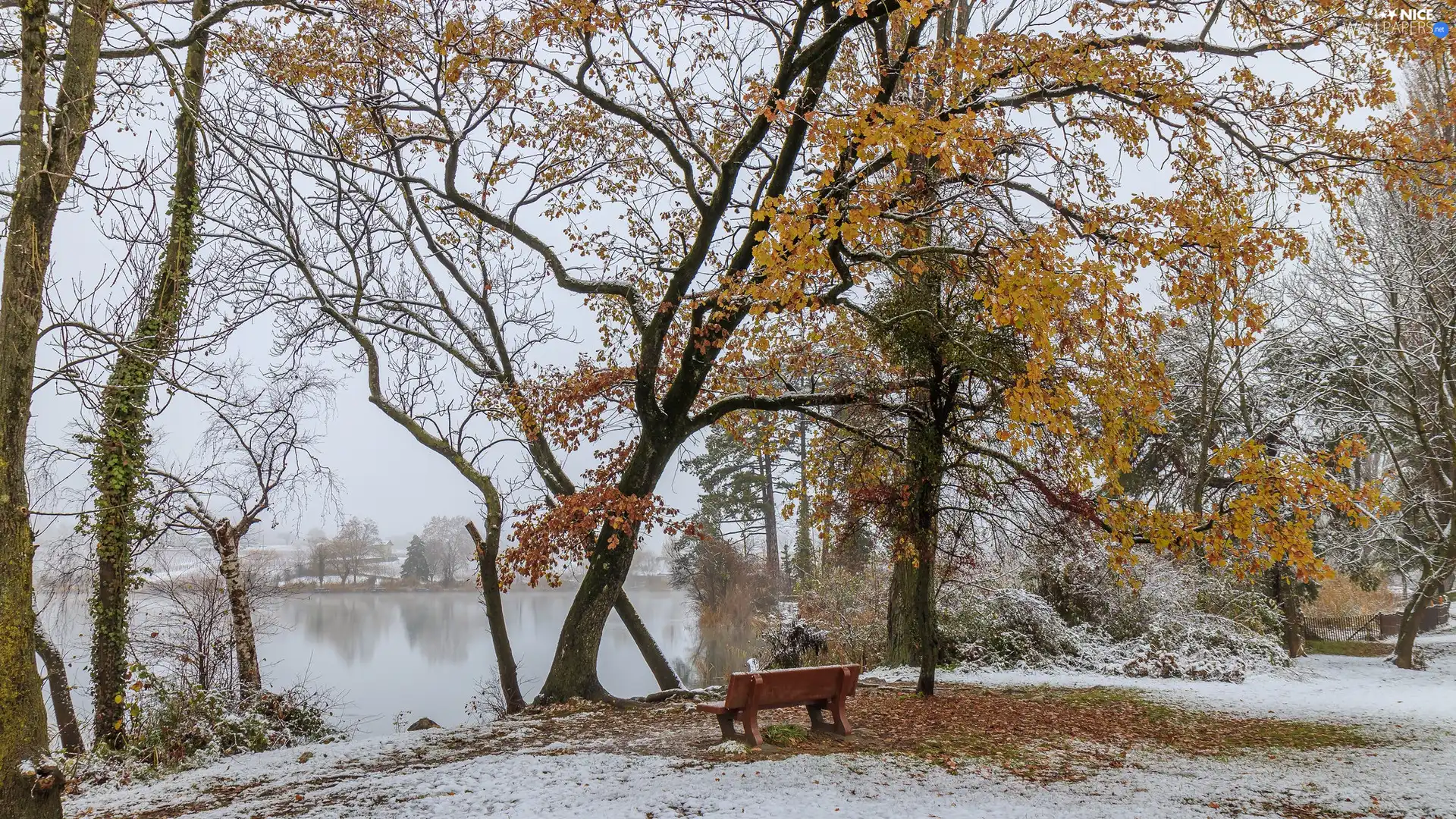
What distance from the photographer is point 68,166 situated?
15.2 feet

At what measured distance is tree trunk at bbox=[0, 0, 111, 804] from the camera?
4.12 meters

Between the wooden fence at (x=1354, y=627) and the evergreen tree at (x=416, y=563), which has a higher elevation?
the evergreen tree at (x=416, y=563)

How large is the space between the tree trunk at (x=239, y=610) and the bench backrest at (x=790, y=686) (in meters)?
6.30

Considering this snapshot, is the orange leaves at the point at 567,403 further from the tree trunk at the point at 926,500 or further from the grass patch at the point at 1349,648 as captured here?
the grass patch at the point at 1349,648

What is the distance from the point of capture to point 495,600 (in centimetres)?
1060

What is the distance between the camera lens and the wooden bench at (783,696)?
5.96 meters

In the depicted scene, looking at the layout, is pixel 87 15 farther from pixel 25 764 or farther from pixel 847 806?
pixel 847 806

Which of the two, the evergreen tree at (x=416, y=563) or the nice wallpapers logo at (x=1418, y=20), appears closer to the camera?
the nice wallpapers logo at (x=1418, y=20)

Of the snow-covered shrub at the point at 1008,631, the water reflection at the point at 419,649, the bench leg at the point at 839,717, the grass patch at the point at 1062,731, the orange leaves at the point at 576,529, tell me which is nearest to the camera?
the grass patch at the point at 1062,731

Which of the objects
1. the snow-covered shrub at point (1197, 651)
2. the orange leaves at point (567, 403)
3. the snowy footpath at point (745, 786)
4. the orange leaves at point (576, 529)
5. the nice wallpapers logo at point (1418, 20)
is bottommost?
the snow-covered shrub at point (1197, 651)

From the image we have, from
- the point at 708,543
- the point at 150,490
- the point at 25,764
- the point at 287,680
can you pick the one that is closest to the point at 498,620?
the point at 287,680

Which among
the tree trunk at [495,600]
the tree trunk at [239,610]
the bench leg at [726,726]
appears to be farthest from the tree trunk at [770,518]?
the bench leg at [726,726]

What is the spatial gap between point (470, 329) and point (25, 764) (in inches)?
337

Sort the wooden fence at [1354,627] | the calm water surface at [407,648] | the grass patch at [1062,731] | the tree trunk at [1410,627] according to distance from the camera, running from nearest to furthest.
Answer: the grass patch at [1062,731] < the calm water surface at [407,648] < the tree trunk at [1410,627] < the wooden fence at [1354,627]
